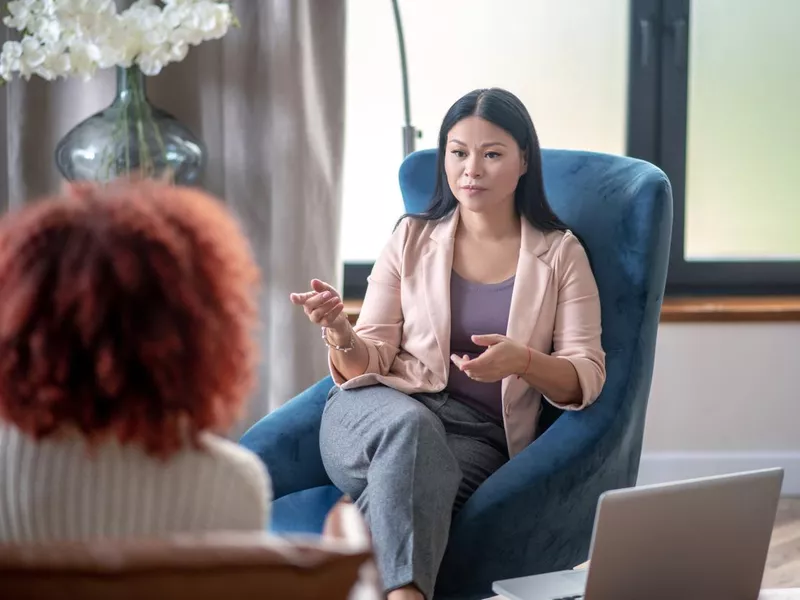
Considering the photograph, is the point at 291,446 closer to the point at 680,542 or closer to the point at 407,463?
the point at 407,463

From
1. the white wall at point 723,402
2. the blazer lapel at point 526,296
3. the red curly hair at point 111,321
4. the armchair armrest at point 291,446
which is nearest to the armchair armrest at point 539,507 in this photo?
the blazer lapel at point 526,296

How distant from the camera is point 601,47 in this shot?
3.03 meters

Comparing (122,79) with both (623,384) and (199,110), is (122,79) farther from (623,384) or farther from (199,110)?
(623,384)

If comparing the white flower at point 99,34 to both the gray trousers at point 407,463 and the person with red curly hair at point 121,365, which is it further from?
the person with red curly hair at point 121,365

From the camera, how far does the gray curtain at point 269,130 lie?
2520 millimetres

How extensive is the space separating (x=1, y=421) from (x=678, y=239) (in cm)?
248

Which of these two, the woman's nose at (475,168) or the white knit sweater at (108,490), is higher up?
the woman's nose at (475,168)

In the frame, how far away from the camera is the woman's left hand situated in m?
1.78

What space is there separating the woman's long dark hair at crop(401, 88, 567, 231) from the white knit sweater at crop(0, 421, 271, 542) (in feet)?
3.94

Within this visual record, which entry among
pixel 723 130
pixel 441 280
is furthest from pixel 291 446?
pixel 723 130

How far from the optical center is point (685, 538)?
4.33 feet

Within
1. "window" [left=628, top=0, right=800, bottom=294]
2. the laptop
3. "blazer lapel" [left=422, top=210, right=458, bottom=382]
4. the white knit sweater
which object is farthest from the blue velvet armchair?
"window" [left=628, top=0, right=800, bottom=294]

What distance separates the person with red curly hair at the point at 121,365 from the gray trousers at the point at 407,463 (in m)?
0.75

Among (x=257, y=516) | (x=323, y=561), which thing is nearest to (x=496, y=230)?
(x=257, y=516)
